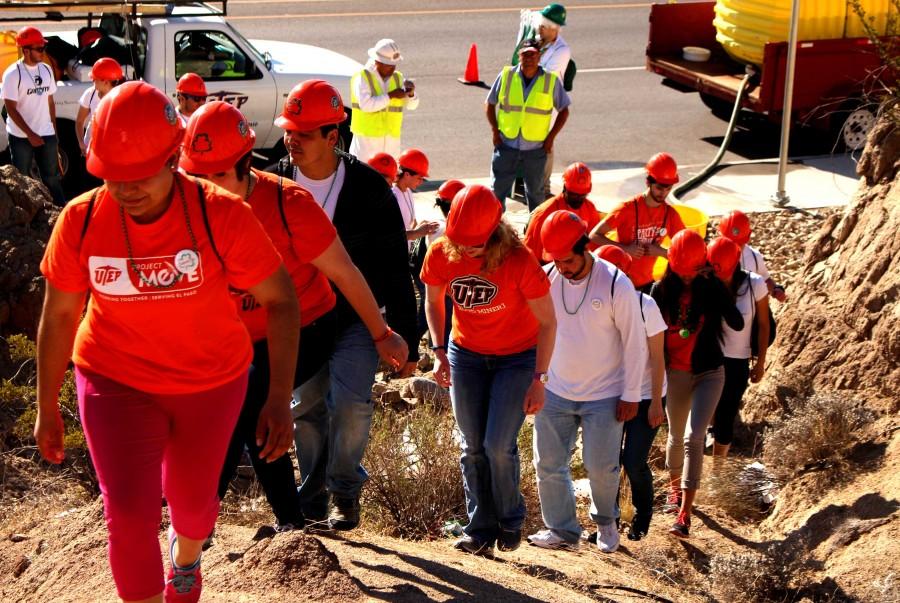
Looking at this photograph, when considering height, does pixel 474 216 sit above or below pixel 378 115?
above

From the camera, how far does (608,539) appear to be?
6605 mm

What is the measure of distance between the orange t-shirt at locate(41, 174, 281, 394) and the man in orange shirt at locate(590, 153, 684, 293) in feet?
14.5

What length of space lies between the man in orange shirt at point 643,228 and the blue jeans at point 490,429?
233 cm

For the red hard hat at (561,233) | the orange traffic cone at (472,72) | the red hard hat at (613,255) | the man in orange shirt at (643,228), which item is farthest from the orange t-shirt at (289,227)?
the orange traffic cone at (472,72)

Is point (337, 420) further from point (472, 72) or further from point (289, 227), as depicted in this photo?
point (472, 72)

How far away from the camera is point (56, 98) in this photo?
12.0 meters

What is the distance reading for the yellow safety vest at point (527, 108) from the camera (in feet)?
36.0

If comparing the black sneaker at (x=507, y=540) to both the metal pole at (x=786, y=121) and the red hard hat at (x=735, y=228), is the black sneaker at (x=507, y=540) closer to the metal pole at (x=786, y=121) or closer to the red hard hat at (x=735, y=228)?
the red hard hat at (x=735, y=228)

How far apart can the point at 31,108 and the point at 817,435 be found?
7.53 meters

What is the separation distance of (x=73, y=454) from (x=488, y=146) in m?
9.08

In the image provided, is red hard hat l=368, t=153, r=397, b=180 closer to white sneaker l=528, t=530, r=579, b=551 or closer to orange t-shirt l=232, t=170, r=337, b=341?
white sneaker l=528, t=530, r=579, b=551

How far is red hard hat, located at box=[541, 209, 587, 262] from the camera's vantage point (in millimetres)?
5922

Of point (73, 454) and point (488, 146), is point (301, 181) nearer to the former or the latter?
point (73, 454)

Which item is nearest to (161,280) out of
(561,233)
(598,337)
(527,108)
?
(561,233)
